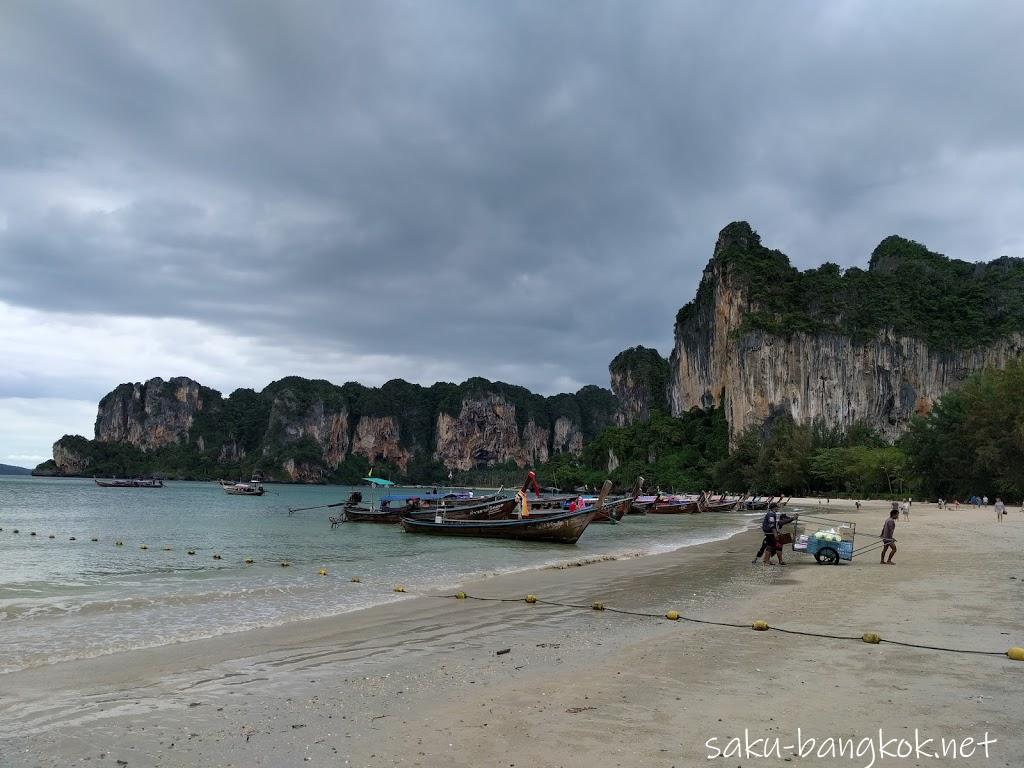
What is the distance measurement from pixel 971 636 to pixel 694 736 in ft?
17.6

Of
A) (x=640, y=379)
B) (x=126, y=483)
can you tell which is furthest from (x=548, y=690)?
(x=640, y=379)

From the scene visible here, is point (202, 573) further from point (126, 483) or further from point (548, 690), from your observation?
point (126, 483)

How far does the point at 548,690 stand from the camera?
630cm

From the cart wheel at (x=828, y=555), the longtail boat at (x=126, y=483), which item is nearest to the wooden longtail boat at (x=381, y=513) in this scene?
the cart wheel at (x=828, y=555)

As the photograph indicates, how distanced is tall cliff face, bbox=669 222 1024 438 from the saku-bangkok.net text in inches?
3512

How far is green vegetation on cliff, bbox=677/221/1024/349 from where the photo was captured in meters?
93.4

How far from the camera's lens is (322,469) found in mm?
188625

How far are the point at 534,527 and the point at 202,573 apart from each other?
1446 cm

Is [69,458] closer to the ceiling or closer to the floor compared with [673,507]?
closer to the ceiling

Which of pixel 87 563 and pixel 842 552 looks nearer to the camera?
pixel 842 552

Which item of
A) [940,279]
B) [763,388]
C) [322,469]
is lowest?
[322,469]

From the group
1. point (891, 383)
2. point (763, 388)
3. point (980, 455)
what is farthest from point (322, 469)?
point (980, 455)

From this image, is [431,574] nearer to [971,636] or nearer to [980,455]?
[971,636]

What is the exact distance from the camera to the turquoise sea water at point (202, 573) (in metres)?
10.8
